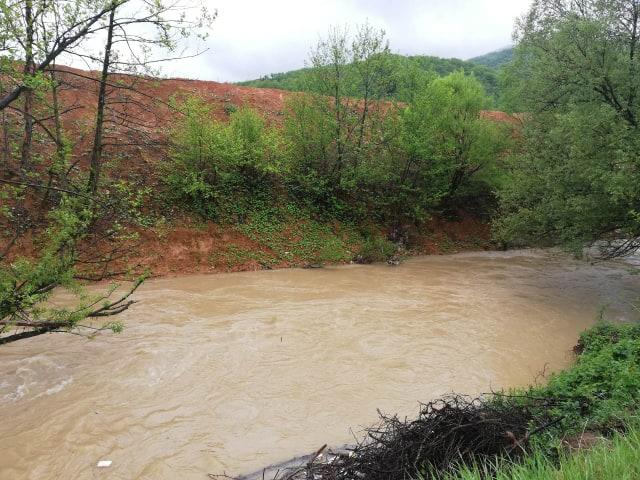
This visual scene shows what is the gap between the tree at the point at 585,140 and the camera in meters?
12.3

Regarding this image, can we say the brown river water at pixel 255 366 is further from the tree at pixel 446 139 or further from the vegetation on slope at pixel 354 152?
the tree at pixel 446 139

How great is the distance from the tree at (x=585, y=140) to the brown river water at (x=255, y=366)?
267 cm

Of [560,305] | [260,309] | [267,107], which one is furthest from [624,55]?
[267,107]

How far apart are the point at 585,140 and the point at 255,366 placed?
11.2m

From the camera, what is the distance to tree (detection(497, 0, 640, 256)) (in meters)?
12.3

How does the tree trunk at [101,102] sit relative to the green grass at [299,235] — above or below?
above

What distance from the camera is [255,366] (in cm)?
902

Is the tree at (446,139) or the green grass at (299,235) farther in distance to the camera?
the tree at (446,139)

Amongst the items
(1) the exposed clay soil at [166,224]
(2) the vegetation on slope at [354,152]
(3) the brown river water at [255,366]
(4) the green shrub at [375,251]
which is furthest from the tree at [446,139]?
(3) the brown river water at [255,366]

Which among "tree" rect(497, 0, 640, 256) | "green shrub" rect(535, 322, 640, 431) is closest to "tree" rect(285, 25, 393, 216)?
"tree" rect(497, 0, 640, 256)

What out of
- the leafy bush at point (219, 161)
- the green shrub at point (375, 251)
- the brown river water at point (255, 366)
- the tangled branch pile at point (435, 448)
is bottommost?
the brown river water at point (255, 366)

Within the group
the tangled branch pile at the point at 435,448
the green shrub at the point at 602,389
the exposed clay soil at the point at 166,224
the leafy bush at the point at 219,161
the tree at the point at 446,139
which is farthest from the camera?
the tree at the point at 446,139

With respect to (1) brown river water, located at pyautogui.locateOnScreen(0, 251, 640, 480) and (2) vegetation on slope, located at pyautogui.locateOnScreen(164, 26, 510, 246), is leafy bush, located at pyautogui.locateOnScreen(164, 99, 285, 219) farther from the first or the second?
(1) brown river water, located at pyautogui.locateOnScreen(0, 251, 640, 480)

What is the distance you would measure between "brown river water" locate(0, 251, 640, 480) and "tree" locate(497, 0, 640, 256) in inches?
105
